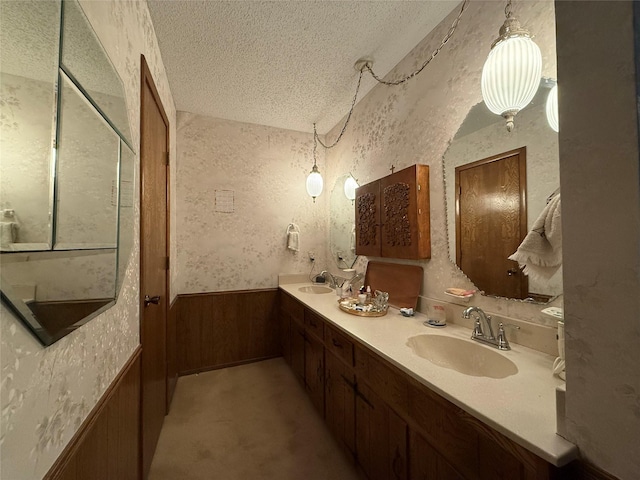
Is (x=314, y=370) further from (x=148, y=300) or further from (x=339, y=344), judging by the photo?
(x=148, y=300)

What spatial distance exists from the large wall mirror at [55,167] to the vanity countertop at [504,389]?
3.48 feet

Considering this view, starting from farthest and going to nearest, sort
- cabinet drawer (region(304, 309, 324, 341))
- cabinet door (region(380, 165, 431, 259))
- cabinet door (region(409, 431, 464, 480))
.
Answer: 1. cabinet drawer (region(304, 309, 324, 341))
2. cabinet door (region(380, 165, 431, 259))
3. cabinet door (region(409, 431, 464, 480))

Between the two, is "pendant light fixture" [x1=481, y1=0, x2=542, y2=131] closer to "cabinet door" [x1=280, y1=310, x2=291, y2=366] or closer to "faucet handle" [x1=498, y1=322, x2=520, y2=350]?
"faucet handle" [x1=498, y1=322, x2=520, y2=350]

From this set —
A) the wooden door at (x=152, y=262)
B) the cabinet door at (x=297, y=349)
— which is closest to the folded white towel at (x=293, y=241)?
the cabinet door at (x=297, y=349)

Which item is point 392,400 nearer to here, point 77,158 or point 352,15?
point 77,158

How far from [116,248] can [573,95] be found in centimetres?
141

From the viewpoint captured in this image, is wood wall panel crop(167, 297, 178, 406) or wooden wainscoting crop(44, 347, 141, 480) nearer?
wooden wainscoting crop(44, 347, 141, 480)

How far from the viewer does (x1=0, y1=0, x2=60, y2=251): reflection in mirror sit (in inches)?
17.4

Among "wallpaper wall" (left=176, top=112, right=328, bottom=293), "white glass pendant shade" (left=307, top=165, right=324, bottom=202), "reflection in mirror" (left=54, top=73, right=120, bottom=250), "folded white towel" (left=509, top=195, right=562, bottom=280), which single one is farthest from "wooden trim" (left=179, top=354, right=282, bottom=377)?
"folded white towel" (left=509, top=195, right=562, bottom=280)

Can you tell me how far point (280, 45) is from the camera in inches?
65.6

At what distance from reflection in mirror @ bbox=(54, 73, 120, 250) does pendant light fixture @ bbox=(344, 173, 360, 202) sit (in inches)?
72.7

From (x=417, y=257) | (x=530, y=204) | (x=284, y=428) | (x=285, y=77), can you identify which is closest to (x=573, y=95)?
(x=530, y=204)

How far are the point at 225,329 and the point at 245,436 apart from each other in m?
1.12

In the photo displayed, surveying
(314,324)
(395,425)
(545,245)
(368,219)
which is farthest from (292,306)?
(545,245)
